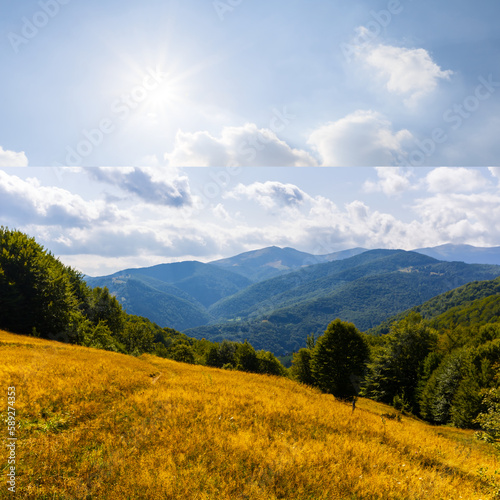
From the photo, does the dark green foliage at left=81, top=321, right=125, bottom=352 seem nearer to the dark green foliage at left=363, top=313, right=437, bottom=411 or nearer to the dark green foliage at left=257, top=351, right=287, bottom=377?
the dark green foliage at left=257, top=351, right=287, bottom=377

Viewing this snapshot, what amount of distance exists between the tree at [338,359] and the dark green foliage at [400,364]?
6921 millimetres

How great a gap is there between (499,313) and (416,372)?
15951cm

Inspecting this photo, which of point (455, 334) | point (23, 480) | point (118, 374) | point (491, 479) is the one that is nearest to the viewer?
point (23, 480)

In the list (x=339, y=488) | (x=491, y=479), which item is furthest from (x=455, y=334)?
(x=339, y=488)

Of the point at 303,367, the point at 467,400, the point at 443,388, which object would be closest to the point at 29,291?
the point at 303,367

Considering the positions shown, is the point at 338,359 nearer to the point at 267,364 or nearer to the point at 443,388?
the point at 443,388

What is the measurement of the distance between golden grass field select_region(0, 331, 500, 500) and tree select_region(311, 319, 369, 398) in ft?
123

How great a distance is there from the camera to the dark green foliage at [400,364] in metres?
52.6

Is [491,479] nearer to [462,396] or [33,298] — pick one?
[462,396]

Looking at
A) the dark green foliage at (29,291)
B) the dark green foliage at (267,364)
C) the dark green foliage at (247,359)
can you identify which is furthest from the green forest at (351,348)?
the dark green foliage at (267,364)

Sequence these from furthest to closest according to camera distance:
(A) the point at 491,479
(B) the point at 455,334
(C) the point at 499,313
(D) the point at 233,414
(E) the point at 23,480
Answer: (C) the point at 499,313
(B) the point at 455,334
(D) the point at 233,414
(A) the point at 491,479
(E) the point at 23,480

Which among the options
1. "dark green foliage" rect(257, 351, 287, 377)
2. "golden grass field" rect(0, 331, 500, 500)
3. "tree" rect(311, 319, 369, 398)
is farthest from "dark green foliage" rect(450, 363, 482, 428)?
"dark green foliage" rect(257, 351, 287, 377)

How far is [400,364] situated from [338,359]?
16445 millimetres

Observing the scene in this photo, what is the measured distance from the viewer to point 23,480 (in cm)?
555
